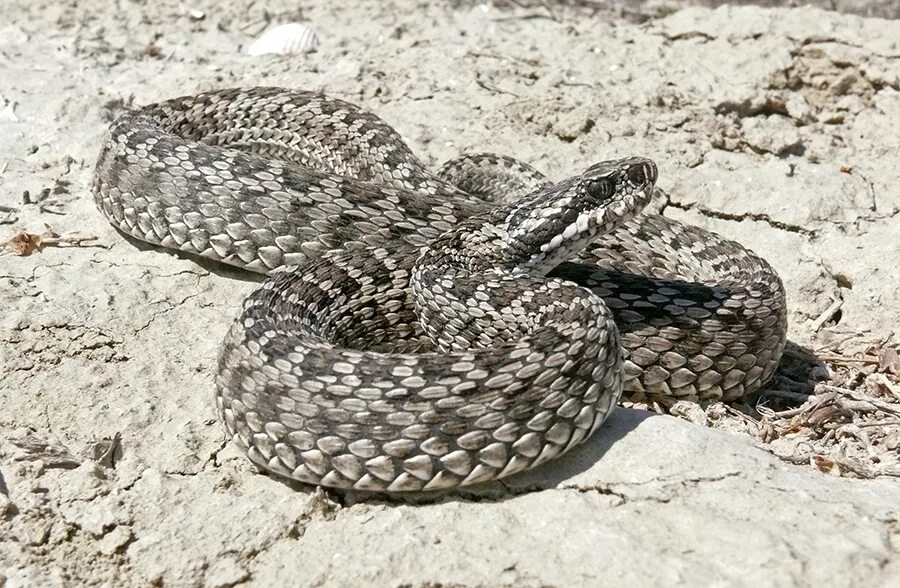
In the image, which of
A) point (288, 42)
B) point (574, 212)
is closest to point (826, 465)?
point (574, 212)

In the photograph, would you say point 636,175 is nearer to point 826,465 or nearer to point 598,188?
point 598,188

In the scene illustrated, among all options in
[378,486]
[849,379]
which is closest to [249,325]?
[378,486]

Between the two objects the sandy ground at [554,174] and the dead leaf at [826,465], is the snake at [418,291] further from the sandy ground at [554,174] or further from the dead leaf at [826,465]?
the dead leaf at [826,465]

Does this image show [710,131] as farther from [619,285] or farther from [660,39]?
[619,285]

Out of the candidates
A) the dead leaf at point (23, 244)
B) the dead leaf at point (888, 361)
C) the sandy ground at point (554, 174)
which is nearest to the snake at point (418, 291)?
the sandy ground at point (554, 174)

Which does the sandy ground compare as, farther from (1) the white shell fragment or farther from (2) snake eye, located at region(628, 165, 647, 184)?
(2) snake eye, located at region(628, 165, 647, 184)

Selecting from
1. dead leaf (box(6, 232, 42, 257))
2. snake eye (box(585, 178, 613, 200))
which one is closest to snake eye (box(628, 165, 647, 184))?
snake eye (box(585, 178, 613, 200))
